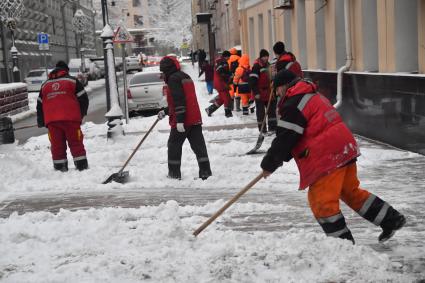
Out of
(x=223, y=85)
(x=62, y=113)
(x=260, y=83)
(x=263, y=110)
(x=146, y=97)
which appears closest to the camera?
(x=62, y=113)

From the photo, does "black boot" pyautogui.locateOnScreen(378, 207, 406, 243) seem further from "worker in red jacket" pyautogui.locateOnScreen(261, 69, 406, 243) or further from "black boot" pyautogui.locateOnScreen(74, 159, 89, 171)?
"black boot" pyautogui.locateOnScreen(74, 159, 89, 171)

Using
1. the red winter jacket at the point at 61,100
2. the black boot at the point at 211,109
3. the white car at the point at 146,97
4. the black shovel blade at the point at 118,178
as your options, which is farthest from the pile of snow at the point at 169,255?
the white car at the point at 146,97

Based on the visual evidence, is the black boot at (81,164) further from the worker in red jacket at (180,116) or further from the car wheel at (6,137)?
the worker in red jacket at (180,116)

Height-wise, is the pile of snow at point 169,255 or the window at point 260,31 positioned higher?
the window at point 260,31

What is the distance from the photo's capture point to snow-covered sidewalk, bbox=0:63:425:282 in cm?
491

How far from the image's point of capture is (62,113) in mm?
9898

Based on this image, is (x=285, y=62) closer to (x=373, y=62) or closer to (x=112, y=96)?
(x=373, y=62)

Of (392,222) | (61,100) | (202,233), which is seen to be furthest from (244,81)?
(392,222)

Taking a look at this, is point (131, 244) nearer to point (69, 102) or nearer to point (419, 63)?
point (69, 102)

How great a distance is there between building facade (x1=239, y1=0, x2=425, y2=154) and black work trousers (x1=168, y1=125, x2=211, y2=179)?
3.08m

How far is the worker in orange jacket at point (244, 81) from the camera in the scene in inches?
674

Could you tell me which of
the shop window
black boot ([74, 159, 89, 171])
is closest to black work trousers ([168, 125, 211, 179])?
black boot ([74, 159, 89, 171])

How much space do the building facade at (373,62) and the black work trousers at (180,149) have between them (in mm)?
3076

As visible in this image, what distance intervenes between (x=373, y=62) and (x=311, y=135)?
7687 mm
